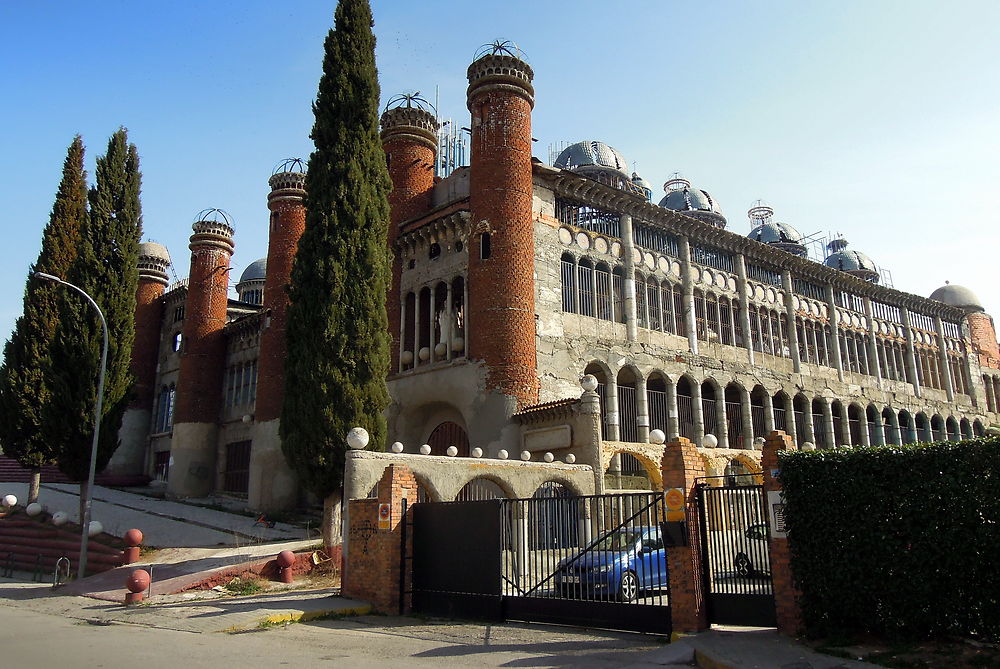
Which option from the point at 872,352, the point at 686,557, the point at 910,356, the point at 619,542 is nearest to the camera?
the point at 686,557

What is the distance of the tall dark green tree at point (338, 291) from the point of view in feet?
64.7

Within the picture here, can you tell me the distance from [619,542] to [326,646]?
15.5 feet

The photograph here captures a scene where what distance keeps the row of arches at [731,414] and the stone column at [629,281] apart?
5.12 ft

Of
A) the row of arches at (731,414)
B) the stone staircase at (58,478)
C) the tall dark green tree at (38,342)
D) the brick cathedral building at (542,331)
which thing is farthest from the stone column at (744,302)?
the stone staircase at (58,478)

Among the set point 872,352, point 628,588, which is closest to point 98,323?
point 628,588

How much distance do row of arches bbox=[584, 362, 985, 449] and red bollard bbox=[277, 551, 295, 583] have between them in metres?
12.4

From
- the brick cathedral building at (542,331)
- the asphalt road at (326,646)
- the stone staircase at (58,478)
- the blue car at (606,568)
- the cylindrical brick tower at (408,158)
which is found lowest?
the asphalt road at (326,646)

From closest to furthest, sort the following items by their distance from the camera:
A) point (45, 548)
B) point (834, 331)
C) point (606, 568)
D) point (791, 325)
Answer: point (606, 568) < point (45, 548) < point (791, 325) < point (834, 331)

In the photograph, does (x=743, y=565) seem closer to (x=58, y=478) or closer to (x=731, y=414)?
(x=731, y=414)

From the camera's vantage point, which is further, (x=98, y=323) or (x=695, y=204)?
(x=695, y=204)

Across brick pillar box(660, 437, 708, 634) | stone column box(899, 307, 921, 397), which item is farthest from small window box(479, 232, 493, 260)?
stone column box(899, 307, 921, 397)

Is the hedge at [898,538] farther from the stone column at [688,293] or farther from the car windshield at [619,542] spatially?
the stone column at [688,293]

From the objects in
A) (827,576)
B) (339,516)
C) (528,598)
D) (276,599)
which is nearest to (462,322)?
(339,516)

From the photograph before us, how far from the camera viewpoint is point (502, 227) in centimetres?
2508
